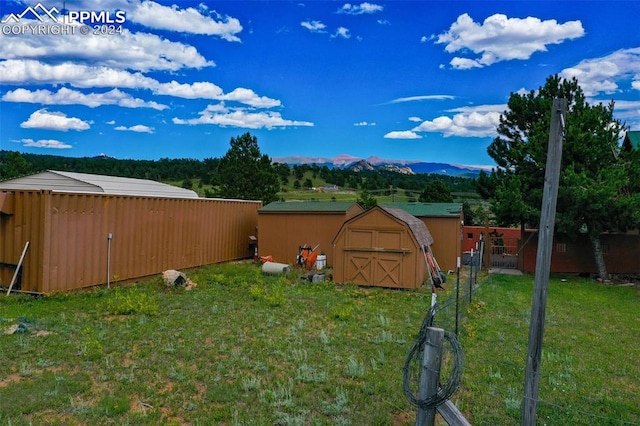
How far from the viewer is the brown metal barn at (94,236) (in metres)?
9.80

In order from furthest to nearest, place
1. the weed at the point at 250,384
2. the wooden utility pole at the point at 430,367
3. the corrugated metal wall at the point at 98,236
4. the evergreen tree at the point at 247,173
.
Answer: the evergreen tree at the point at 247,173 < the corrugated metal wall at the point at 98,236 < the weed at the point at 250,384 < the wooden utility pole at the point at 430,367

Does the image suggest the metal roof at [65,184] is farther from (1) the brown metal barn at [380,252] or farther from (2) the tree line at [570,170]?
(2) the tree line at [570,170]

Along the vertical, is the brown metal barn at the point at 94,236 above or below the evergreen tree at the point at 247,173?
below

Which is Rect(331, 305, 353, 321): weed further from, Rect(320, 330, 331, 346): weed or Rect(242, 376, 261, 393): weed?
Rect(242, 376, 261, 393): weed

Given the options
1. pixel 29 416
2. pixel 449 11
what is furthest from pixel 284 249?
pixel 29 416

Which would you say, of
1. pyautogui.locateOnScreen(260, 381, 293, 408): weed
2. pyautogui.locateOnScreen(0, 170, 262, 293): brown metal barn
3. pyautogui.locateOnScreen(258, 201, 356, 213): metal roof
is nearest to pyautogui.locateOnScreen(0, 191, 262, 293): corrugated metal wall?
pyautogui.locateOnScreen(0, 170, 262, 293): brown metal barn

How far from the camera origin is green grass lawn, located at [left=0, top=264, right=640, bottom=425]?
4266mm

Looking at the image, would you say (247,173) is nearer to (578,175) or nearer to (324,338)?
(578,175)

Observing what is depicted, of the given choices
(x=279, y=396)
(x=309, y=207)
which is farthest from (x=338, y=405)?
(x=309, y=207)

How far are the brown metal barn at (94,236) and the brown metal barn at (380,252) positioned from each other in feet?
19.6

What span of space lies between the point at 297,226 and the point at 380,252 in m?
5.73

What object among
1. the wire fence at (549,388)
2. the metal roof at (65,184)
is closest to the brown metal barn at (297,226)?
the metal roof at (65,184)

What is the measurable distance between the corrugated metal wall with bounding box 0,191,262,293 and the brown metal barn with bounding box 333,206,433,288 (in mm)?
5970

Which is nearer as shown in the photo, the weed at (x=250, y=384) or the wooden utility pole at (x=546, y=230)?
the wooden utility pole at (x=546, y=230)
